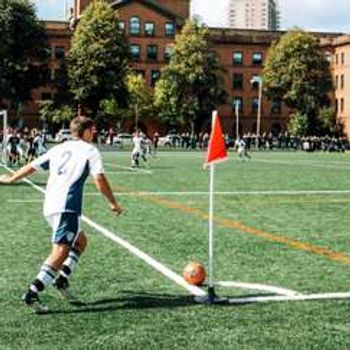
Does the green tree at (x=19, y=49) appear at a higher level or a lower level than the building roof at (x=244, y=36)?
lower

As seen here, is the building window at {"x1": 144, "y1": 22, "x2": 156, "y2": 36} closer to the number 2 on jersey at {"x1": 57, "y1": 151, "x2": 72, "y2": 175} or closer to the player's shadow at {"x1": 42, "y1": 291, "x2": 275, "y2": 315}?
the player's shadow at {"x1": 42, "y1": 291, "x2": 275, "y2": 315}

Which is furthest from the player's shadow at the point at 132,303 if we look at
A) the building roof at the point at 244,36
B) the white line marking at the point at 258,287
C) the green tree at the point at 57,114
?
the building roof at the point at 244,36

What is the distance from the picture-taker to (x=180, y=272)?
10.0 metres

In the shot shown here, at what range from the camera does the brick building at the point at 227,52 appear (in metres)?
109

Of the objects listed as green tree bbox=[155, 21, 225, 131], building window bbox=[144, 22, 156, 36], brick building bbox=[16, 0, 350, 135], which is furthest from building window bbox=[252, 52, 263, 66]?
green tree bbox=[155, 21, 225, 131]

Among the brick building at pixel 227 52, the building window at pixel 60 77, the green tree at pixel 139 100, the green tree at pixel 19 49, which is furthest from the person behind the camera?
the brick building at pixel 227 52

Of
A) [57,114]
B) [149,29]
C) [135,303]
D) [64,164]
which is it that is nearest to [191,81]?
[57,114]

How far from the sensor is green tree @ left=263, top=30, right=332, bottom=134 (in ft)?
322

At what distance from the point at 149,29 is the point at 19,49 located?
3078 centimetres

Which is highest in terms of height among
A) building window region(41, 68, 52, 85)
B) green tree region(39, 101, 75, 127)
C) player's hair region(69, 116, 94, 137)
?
building window region(41, 68, 52, 85)

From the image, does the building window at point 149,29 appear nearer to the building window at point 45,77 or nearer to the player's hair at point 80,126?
the building window at point 45,77

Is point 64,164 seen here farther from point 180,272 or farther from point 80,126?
point 180,272

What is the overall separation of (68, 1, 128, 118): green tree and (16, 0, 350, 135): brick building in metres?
18.3

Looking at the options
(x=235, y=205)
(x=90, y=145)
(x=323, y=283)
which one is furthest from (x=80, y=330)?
(x=235, y=205)
